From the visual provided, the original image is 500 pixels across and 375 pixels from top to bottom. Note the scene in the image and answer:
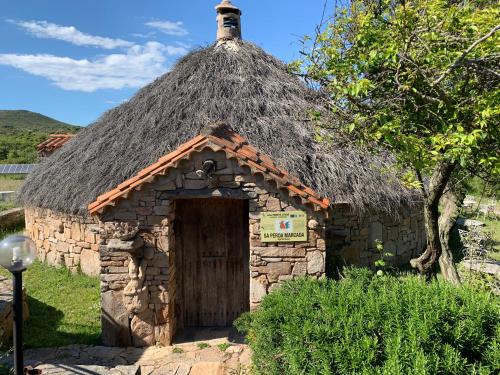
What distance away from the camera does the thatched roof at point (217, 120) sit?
26.3 feet

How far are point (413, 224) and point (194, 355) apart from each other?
6795 millimetres

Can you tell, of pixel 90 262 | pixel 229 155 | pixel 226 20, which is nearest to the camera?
pixel 229 155

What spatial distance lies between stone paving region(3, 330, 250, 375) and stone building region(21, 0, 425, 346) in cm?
27

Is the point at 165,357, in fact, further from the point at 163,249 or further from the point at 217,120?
the point at 217,120

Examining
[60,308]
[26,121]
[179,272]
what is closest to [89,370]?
[179,272]

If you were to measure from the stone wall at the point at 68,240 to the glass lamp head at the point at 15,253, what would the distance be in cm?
520

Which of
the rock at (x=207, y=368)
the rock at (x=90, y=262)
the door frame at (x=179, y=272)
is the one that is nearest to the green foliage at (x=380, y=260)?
the door frame at (x=179, y=272)

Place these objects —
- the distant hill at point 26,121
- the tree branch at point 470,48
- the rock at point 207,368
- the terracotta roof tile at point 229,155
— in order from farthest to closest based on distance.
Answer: the distant hill at point 26,121 → the terracotta roof tile at point 229,155 → the rock at point 207,368 → the tree branch at point 470,48

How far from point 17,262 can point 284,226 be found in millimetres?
3614

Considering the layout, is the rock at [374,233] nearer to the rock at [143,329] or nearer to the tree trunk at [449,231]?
the tree trunk at [449,231]

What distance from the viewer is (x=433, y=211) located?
5.49 m

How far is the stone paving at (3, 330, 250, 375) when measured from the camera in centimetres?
559

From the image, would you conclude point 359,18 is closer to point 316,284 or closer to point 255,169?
point 255,169

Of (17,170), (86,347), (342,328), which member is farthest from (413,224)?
(17,170)
